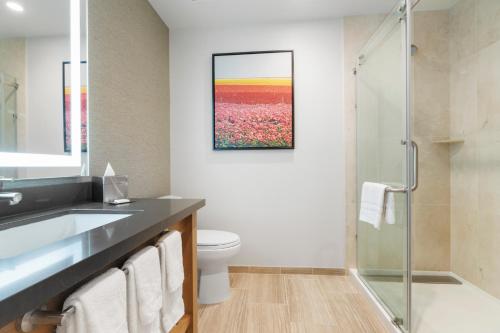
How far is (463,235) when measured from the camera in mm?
2072

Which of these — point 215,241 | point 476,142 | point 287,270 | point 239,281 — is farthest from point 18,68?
point 476,142

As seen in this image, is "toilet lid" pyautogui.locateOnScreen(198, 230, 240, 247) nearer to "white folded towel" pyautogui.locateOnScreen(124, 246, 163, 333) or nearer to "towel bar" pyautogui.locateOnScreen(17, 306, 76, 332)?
"white folded towel" pyautogui.locateOnScreen(124, 246, 163, 333)

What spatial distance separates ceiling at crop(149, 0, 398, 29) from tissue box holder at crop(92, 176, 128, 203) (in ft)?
5.11

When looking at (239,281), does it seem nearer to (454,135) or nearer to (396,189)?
(396,189)

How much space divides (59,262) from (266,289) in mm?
1804

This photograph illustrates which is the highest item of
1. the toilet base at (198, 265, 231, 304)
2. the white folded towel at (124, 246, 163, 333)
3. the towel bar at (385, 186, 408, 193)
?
the towel bar at (385, 186, 408, 193)

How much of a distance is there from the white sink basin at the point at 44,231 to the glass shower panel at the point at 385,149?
1537mm

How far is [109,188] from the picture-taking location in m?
1.34

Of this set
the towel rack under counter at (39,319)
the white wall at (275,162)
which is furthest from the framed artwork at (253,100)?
the towel rack under counter at (39,319)

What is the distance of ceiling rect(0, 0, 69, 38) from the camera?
1017 mm

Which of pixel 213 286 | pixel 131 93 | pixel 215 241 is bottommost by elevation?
pixel 213 286

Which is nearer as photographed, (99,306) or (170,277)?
(99,306)

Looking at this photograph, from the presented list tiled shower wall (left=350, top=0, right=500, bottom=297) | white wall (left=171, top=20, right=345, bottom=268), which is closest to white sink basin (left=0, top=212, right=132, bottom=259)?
white wall (left=171, top=20, right=345, bottom=268)

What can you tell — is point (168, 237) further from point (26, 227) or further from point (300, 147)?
point (300, 147)
